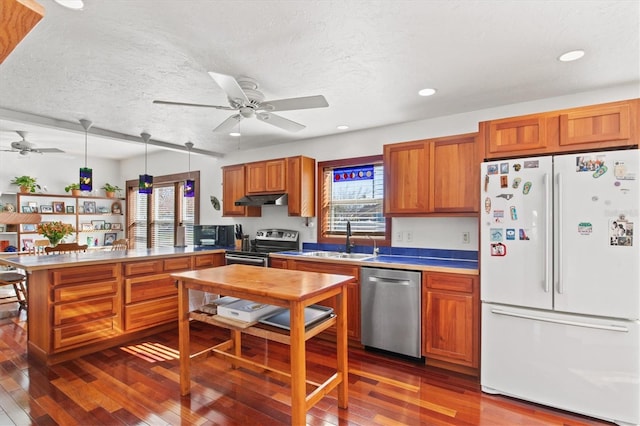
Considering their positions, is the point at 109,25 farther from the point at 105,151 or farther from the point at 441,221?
the point at 105,151

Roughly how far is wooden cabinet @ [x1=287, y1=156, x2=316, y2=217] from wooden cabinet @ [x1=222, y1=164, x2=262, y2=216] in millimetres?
860

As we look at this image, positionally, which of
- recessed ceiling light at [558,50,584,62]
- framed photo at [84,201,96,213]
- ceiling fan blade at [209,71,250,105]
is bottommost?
framed photo at [84,201,96,213]

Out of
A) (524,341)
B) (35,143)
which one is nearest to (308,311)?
(524,341)

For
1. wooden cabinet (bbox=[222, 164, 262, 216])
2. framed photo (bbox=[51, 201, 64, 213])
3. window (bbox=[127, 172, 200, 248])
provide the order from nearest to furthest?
wooden cabinet (bbox=[222, 164, 262, 216])
window (bbox=[127, 172, 200, 248])
framed photo (bbox=[51, 201, 64, 213])

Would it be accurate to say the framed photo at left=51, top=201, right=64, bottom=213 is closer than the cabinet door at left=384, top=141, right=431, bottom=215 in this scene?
No

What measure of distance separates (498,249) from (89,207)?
7.58 metres

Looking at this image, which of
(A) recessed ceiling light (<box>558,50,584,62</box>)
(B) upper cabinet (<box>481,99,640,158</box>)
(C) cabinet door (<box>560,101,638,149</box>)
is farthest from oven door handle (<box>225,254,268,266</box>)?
(A) recessed ceiling light (<box>558,50,584,62</box>)

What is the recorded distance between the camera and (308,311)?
2.27 metres

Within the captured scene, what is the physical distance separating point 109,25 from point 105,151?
523 centimetres

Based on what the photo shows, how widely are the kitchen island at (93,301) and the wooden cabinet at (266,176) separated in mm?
1412

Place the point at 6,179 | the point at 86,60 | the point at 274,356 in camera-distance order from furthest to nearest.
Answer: the point at 6,179 < the point at 274,356 < the point at 86,60

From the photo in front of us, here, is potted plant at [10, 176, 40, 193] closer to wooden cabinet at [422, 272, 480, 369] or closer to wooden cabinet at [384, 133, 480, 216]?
wooden cabinet at [384, 133, 480, 216]

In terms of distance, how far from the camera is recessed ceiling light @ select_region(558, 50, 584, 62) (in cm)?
217

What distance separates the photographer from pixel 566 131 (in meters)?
2.33
